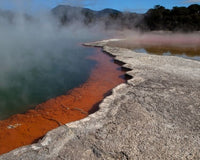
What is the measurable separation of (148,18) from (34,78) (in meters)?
18.3

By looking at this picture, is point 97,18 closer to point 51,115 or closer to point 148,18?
point 148,18

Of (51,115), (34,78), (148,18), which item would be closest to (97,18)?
(148,18)

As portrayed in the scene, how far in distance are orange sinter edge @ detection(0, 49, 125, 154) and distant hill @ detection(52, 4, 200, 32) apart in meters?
15.4

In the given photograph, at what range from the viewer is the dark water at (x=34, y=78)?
366 cm

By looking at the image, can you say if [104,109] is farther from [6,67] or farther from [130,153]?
[6,67]

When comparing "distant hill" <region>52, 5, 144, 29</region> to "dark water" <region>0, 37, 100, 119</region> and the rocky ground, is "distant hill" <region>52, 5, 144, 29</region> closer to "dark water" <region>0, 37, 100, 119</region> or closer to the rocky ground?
"dark water" <region>0, 37, 100, 119</region>

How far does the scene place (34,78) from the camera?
193 inches

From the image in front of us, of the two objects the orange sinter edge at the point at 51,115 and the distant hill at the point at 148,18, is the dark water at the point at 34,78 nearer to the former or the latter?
the orange sinter edge at the point at 51,115

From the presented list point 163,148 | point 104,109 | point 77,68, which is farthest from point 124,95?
point 77,68

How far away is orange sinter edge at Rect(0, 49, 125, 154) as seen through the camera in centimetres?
248

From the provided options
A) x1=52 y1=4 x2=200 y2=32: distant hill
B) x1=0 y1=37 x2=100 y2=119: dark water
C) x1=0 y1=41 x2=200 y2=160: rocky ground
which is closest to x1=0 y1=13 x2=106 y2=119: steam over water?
x1=0 y1=37 x2=100 y2=119: dark water

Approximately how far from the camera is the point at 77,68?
19.4 feet

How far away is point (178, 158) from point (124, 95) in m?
1.49

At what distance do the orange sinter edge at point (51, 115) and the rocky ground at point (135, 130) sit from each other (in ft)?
1.23
